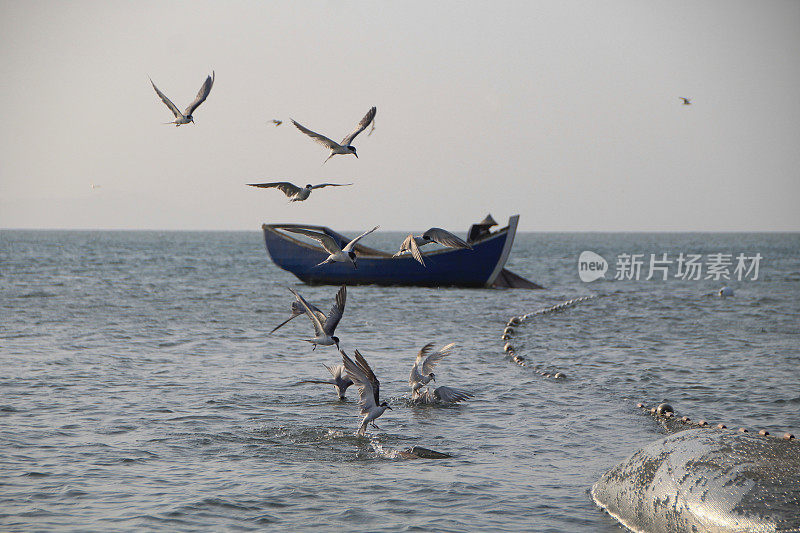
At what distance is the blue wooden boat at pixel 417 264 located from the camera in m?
33.8

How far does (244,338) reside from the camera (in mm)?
19547

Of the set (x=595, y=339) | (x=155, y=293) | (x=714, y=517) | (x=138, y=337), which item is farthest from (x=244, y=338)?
(x=155, y=293)

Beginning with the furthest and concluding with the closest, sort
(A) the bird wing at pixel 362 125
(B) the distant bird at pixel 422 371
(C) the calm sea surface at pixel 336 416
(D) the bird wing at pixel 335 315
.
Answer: (B) the distant bird at pixel 422 371
(A) the bird wing at pixel 362 125
(D) the bird wing at pixel 335 315
(C) the calm sea surface at pixel 336 416

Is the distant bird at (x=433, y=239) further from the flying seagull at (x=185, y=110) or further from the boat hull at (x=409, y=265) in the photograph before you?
the boat hull at (x=409, y=265)

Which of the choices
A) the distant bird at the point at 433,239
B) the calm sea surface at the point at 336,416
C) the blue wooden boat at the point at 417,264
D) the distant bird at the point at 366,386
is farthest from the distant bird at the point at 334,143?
the blue wooden boat at the point at 417,264

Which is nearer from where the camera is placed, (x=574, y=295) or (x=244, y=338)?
(x=244, y=338)

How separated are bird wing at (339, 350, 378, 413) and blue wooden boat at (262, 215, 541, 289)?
23688 mm

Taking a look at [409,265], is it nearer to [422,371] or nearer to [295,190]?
[422,371]

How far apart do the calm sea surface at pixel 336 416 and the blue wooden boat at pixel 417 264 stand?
9120 mm

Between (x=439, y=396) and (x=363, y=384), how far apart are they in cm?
279

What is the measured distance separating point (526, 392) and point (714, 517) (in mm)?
6741

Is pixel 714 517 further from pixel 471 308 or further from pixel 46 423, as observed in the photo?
pixel 471 308

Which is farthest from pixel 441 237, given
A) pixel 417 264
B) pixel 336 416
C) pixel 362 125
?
pixel 417 264

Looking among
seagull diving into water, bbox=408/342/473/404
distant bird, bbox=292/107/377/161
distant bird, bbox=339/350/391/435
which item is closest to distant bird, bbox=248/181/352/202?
distant bird, bbox=292/107/377/161
